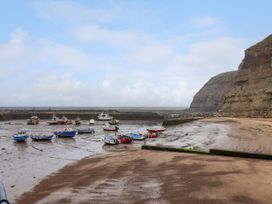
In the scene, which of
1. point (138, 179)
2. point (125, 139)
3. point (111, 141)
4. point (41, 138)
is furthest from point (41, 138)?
point (138, 179)

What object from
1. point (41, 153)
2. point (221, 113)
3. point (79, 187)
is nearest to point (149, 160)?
point (79, 187)

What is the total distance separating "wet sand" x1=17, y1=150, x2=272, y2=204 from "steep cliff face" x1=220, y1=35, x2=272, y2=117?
183 feet

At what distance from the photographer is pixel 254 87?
82.7 m

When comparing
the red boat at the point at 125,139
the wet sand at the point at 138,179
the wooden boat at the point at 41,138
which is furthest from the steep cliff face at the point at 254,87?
the wet sand at the point at 138,179

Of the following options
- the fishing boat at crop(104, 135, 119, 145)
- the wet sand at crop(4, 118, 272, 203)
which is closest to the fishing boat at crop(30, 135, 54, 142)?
the fishing boat at crop(104, 135, 119, 145)

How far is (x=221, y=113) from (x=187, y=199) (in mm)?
83794

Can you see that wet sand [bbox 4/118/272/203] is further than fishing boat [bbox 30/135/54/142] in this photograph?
No

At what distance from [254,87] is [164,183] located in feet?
231

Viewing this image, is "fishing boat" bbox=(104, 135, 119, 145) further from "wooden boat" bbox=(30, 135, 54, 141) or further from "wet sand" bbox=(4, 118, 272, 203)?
"wet sand" bbox=(4, 118, 272, 203)

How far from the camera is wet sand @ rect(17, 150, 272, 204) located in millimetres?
14984

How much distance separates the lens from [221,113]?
9562cm

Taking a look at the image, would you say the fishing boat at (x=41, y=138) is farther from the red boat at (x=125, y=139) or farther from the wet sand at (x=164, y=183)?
the wet sand at (x=164, y=183)

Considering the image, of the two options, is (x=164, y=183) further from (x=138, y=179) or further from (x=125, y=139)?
(x=125, y=139)

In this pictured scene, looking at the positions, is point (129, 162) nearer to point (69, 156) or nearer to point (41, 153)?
point (69, 156)
